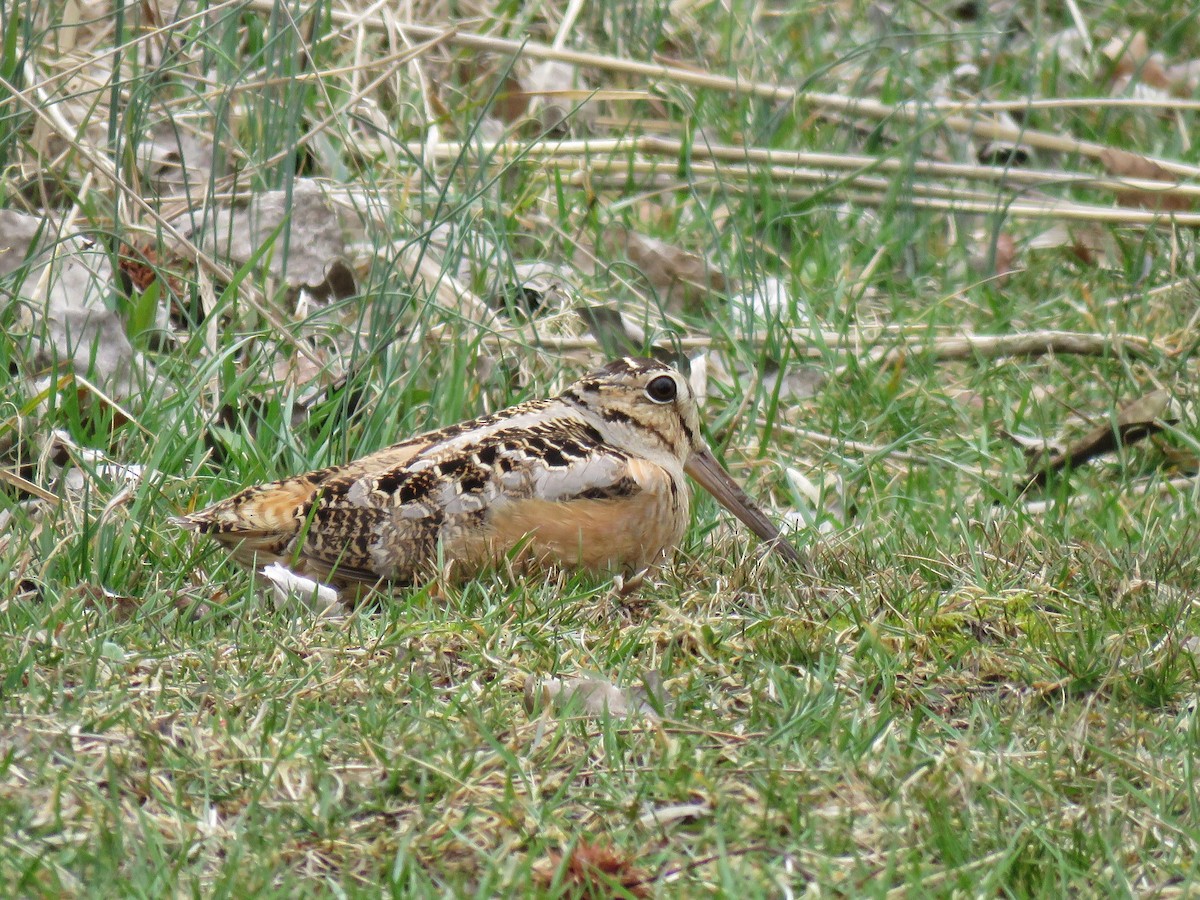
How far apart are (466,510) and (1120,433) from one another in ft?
7.42

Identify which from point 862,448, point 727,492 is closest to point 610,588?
point 727,492

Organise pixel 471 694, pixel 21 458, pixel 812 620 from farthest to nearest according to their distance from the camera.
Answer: pixel 21 458 → pixel 812 620 → pixel 471 694

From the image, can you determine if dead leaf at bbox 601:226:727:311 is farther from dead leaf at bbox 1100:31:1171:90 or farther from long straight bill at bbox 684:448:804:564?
dead leaf at bbox 1100:31:1171:90

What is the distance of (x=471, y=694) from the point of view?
3.04 meters

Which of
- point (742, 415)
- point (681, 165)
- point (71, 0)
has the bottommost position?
point (742, 415)

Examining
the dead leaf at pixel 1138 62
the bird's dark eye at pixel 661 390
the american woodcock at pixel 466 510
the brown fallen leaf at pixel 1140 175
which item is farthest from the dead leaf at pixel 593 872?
the dead leaf at pixel 1138 62

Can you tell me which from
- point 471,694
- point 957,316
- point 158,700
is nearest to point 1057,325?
point 957,316

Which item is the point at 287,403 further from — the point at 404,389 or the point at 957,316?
the point at 957,316

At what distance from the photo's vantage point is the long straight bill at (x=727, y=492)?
4.13 m

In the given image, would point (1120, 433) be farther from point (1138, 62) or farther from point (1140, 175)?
point (1138, 62)

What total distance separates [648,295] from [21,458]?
2.36 m

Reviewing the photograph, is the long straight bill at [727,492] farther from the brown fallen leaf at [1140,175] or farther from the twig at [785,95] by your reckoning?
the brown fallen leaf at [1140,175]

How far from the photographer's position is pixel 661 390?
13.7 feet

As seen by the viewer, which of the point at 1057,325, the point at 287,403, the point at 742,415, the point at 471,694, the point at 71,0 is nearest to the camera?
the point at 471,694
